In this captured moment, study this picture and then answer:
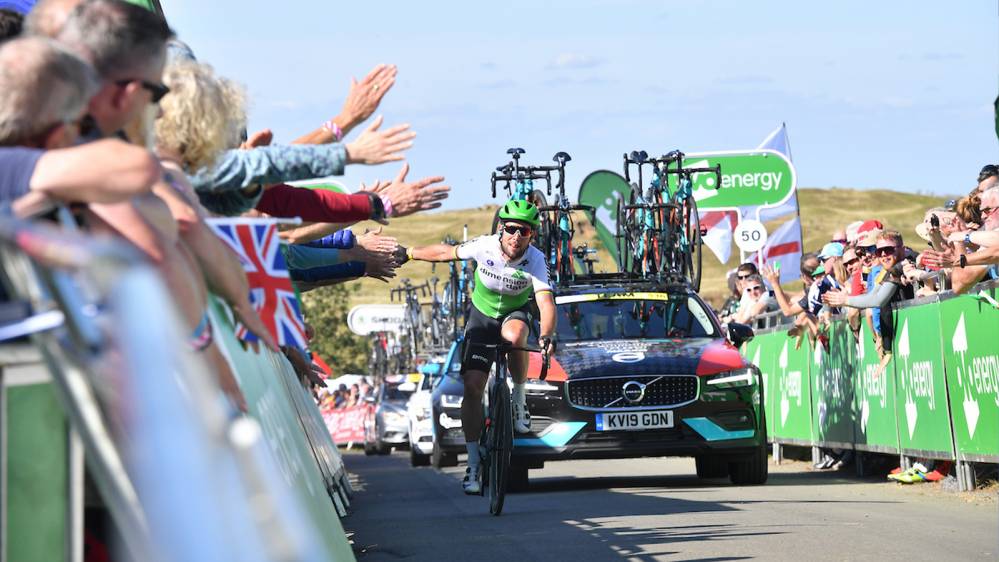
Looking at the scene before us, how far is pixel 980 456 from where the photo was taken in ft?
39.3

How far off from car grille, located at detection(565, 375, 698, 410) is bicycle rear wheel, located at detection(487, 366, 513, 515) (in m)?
2.16

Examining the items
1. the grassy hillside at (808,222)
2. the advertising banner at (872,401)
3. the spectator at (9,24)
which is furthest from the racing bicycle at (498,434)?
the grassy hillside at (808,222)

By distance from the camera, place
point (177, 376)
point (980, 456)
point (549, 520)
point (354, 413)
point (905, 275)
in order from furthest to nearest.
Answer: point (354, 413) < point (905, 275) < point (980, 456) < point (549, 520) < point (177, 376)

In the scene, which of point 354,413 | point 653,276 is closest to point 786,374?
point 653,276

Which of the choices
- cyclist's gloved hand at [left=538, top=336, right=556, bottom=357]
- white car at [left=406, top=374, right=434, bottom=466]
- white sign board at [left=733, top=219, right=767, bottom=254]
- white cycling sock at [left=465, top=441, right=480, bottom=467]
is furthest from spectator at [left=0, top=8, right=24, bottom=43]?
white sign board at [left=733, top=219, right=767, bottom=254]

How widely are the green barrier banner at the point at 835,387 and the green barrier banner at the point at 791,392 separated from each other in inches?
14.2

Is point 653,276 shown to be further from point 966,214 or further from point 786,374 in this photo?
point 966,214

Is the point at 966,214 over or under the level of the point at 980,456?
over

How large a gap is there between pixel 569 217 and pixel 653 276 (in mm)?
1732

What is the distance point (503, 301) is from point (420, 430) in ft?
49.9

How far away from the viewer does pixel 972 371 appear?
12.1 meters

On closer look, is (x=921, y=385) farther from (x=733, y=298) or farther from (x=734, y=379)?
(x=733, y=298)

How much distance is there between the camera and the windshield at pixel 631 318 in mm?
15164

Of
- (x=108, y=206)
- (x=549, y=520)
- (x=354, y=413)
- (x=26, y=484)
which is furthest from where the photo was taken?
(x=354, y=413)
